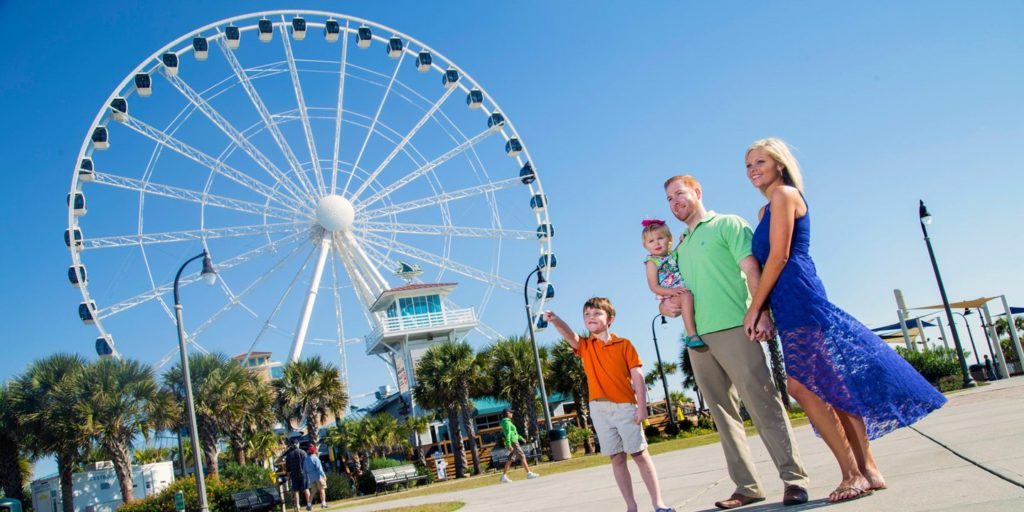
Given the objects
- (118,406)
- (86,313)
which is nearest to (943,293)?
(118,406)

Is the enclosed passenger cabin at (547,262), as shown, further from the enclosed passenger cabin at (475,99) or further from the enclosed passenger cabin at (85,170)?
the enclosed passenger cabin at (85,170)

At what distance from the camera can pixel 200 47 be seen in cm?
3306

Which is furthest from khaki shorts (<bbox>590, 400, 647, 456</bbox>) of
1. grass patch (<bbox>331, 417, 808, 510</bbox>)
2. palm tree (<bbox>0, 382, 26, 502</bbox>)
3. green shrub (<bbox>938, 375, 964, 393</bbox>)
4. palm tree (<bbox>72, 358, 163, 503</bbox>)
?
palm tree (<bbox>0, 382, 26, 502</bbox>)

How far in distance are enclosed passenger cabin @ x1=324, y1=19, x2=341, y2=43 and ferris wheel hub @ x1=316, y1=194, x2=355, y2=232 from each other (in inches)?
288

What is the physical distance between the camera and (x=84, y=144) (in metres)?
30.7

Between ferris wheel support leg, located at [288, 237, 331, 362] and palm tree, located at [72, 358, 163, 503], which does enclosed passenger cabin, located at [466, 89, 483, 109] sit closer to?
ferris wheel support leg, located at [288, 237, 331, 362]

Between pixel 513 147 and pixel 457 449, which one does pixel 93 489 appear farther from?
pixel 513 147

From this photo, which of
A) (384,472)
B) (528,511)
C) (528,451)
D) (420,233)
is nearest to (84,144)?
(420,233)

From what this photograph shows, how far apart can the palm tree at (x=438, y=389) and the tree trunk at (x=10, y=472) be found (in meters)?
16.1

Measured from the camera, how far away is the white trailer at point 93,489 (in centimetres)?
3281

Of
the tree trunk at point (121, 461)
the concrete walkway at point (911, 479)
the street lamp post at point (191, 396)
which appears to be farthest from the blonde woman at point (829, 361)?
the tree trunk at point (121, 461)

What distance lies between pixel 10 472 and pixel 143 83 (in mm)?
16457

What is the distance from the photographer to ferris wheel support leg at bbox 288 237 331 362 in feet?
116

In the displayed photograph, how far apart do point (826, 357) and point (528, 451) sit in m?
22.8
